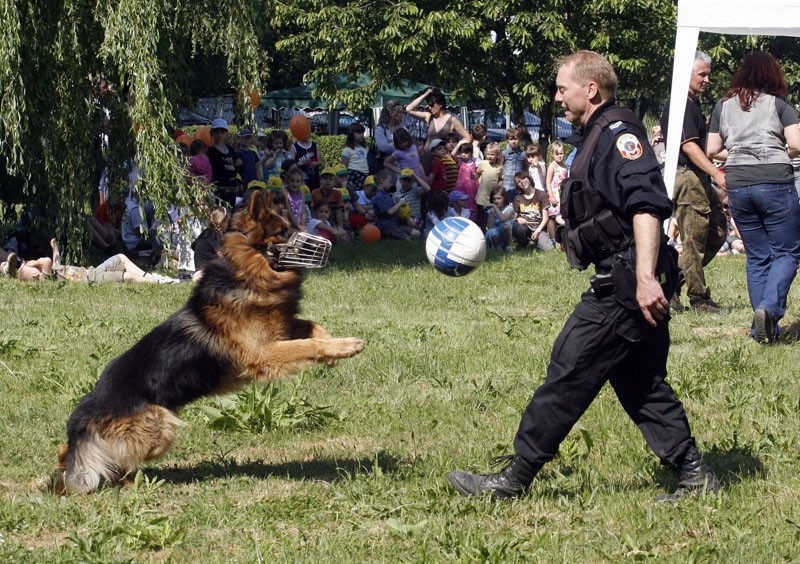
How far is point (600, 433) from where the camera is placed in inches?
227

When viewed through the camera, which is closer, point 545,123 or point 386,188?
point 386,188

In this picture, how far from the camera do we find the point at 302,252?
4.96m

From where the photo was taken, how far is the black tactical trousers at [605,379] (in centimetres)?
437

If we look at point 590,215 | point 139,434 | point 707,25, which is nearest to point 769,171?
point 707,25

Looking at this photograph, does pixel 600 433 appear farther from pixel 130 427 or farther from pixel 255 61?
pixel 255 61

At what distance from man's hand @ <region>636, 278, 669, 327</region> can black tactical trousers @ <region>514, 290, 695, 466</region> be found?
0.12m

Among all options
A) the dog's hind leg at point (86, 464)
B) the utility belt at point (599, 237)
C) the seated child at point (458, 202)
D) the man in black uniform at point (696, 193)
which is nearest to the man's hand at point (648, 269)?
the utility belt at point (599, 237)

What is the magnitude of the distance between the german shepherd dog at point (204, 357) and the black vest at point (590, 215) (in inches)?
47.3

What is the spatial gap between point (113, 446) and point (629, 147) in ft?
9.31

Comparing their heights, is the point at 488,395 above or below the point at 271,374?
below

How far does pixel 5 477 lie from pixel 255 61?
8615mm

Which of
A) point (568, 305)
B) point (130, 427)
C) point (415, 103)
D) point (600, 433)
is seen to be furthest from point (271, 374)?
point (415, 103)

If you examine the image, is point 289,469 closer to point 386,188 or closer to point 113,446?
point 113,446

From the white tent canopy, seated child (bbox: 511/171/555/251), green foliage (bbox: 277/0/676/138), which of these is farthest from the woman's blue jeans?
green foliage (bbox: 277/0/676/138)
